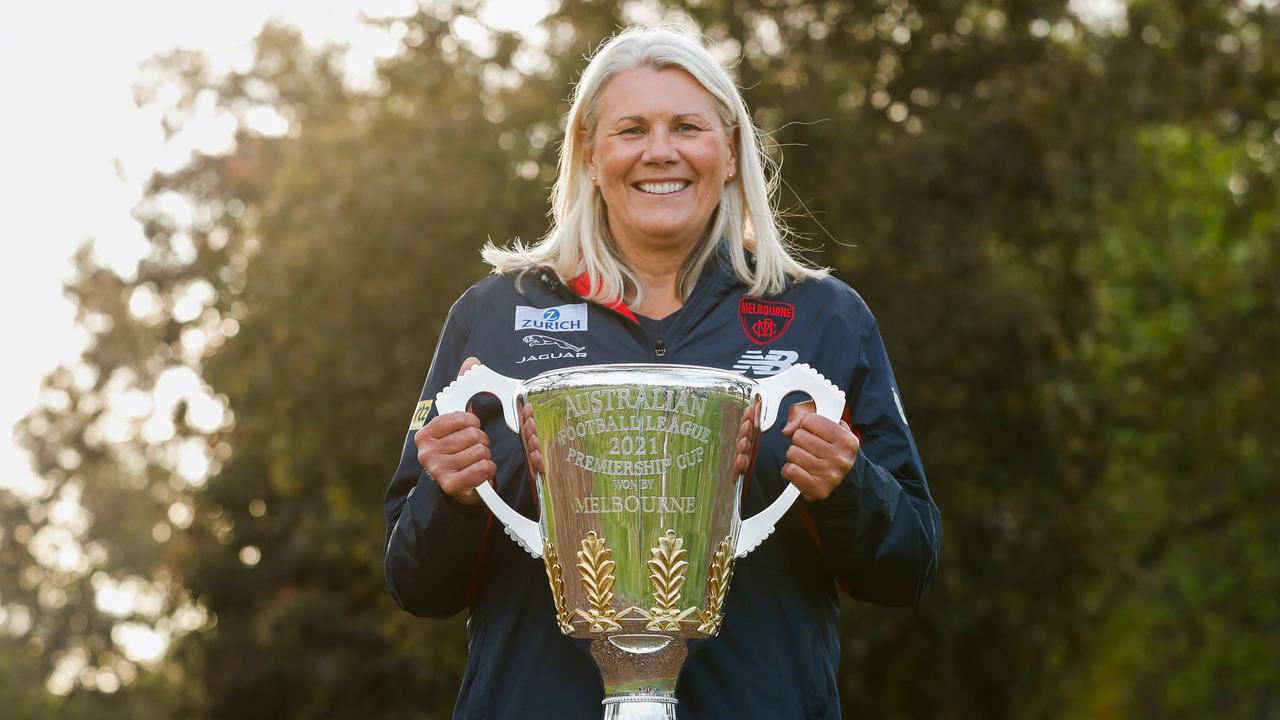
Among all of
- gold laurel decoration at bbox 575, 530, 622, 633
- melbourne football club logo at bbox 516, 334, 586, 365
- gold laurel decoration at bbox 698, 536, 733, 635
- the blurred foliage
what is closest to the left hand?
gold laurel decoration at bbox 698, 536, 733, 635

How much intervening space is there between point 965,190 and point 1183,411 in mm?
7007

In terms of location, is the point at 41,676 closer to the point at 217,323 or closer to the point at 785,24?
the point at 217,323

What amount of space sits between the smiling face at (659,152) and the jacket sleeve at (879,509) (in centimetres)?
36

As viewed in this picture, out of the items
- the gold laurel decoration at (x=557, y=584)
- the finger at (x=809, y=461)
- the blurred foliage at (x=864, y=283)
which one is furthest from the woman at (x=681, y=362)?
the blurred foliage at (x=864, y=283)

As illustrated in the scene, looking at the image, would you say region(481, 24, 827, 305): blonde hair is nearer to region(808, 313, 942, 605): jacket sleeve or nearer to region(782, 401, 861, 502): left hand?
region(808, 313, 942, 605): jacket sleeve

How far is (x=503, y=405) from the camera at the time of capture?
7.97 feet

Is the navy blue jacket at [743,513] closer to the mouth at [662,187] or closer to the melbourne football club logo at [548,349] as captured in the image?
the melbourne football club logo at [548,349]

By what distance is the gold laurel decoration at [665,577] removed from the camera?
7.64 ft

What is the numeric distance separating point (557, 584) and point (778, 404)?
0.40 m

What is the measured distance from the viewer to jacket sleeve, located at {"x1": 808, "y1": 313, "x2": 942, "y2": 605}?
8.16ft

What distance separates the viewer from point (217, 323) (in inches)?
666

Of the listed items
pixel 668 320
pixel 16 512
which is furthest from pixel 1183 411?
pixel 16 512

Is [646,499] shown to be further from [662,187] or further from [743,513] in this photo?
[662,187]

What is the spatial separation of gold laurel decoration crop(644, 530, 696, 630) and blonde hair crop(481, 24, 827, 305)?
0.61 meters
